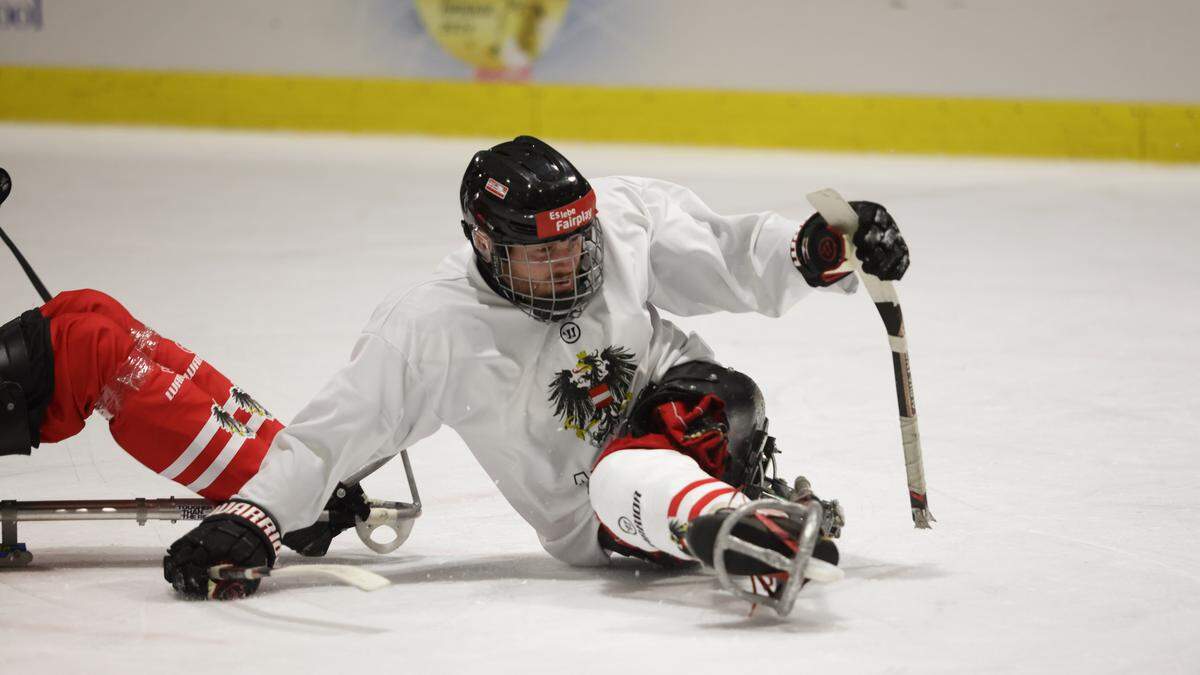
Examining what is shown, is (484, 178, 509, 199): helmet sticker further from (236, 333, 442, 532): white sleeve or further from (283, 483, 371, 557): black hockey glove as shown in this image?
(283, 483, 371, 557): black hockey glove

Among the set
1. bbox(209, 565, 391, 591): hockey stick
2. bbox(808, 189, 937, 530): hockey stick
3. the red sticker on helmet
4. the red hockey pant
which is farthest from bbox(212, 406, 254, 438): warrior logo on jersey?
bbox(808, 189, 937, 530): hockey stick

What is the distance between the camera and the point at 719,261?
2.86 meters

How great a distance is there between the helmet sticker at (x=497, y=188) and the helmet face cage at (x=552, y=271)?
0.26 ft

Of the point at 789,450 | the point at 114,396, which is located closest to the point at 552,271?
the point at 114,396

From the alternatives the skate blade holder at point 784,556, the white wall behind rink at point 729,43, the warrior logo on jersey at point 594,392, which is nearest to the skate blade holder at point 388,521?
the warrior logo on jersey at point 594,392

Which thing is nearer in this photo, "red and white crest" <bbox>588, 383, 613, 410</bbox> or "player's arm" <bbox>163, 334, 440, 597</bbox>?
"player's arm" <bbox>163, 334, 440, 597</bbox>

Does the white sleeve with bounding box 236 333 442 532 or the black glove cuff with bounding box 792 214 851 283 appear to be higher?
the black glove cuff with bounding box 792 214 851 283

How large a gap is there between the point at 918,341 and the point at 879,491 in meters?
1.58

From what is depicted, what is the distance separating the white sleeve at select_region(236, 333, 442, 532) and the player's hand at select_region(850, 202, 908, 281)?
0.77 meters

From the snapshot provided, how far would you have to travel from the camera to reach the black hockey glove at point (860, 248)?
2582mm

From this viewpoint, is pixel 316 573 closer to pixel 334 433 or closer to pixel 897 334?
pixel 334 433

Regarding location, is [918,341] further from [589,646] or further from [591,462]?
[589,646]

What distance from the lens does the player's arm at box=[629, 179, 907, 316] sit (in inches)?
111

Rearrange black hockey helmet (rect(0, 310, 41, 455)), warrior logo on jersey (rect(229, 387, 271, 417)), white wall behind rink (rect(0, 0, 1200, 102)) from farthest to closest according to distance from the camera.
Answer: white wall behind rink (rect(0, 0, 1200, 102))
warrior logo on jersey (rect(229, 387, 271, 417))
black hockey helmet (rect(0, 310, 41, 455))
